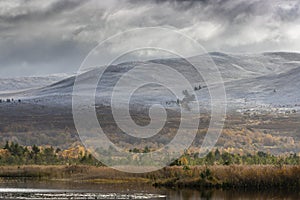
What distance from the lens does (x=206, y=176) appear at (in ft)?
258

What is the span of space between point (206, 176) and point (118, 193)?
12.3 m

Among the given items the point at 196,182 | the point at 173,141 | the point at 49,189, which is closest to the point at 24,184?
the point at 49,189

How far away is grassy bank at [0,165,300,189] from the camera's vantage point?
76062 mm

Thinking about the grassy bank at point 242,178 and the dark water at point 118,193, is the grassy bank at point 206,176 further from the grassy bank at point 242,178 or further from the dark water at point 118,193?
the dark water at point 118,193

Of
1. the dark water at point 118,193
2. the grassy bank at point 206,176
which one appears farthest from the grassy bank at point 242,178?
the dark water at point 118,193

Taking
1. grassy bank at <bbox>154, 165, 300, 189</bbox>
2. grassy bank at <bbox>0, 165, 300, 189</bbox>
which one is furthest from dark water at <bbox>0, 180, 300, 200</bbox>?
grassy bank at <bbox>0, 165, 300, 189</bbox>

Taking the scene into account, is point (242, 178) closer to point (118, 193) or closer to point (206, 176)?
point (206, 176)

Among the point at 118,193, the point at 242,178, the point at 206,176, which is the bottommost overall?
the point at 118,193

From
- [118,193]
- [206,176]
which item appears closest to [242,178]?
[206,176]

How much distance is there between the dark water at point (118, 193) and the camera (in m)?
66.0

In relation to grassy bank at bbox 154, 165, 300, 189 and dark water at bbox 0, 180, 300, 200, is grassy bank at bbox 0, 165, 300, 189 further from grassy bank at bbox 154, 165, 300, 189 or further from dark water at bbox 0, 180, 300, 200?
dark water at bbox 0, 180, 300, 200

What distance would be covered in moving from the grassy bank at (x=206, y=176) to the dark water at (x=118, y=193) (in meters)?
3.02

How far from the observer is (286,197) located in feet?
219

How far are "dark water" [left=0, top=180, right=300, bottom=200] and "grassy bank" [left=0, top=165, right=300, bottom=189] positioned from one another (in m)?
3.02
